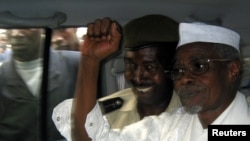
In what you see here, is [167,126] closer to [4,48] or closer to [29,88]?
[29,88]

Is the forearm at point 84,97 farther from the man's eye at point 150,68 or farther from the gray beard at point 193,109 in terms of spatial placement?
the gray beard at point 193,109

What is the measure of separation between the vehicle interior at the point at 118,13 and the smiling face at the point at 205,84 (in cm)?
17

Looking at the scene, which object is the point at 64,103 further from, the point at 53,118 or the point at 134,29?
the point at 134,29

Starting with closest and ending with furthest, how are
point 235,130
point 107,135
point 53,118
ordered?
point 235,130 < point 107,135 < point 53,118

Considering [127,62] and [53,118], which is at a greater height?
[127,62]

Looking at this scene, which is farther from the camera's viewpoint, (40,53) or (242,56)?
(40,53)

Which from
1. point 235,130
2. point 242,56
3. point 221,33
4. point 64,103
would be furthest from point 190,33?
point 64,103

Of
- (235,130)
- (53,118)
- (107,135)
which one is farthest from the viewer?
(53,118)

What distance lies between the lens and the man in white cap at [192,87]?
2125mm

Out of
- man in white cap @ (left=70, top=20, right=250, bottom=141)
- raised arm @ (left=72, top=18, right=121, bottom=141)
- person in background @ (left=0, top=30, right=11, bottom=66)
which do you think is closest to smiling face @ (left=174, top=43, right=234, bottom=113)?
man in white cap @ (left=70, top=20, right=250, bottom=141)

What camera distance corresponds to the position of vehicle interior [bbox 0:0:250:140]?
7.41ft

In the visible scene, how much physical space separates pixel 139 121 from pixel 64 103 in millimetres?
388

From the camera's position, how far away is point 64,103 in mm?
2387

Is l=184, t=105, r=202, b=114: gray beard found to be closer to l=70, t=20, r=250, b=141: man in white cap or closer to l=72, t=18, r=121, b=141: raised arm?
l=70, t=20, r=250, b=141: man in white cap
